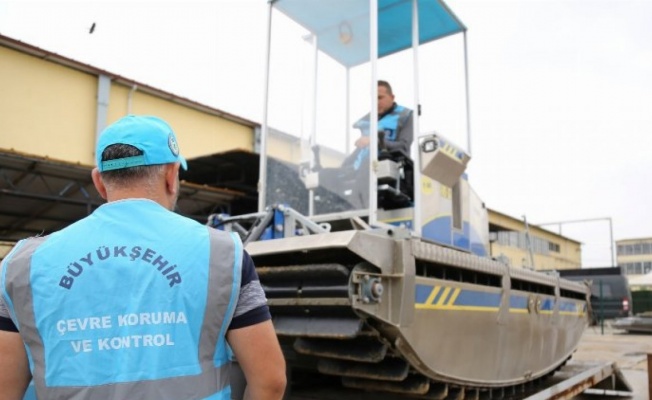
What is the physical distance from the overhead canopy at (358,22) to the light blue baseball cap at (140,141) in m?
3.29

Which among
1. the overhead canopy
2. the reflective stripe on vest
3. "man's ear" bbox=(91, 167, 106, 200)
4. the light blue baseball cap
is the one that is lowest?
the reflective stripe on vest

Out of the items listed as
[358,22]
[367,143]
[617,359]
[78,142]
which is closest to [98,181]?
[367,143]

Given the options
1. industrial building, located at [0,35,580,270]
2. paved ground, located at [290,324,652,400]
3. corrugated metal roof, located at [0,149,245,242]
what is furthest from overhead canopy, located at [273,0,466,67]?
corrugated metal roof, located at [0,149,245,242]

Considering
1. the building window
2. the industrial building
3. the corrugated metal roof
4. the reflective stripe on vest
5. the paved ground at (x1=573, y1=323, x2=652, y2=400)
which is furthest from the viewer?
the building window

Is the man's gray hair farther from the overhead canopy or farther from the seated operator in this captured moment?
the overhead canopy

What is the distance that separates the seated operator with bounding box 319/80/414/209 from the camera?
4129 millimetres

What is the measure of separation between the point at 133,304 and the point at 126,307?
16 mm

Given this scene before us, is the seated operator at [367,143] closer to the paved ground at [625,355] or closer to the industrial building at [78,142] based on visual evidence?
the industrial building at [78,142]

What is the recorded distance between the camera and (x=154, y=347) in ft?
4.29

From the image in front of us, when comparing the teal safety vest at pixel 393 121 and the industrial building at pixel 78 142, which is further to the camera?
the industrial building at pixel 78 142

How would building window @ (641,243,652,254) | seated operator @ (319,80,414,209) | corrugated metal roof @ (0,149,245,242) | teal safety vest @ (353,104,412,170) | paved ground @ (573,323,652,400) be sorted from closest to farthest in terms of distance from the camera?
seated operator @ (319,80,414,209) < teal safety vest @ (353,104,412,170) < paved ground @ (573,323,652,400) < corrugated metal roof @ (0,149,245,242) < building window @ (641,243,652,254)

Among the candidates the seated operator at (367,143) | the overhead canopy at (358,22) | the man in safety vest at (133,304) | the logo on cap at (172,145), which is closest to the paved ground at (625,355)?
the seated operator at (367,143)

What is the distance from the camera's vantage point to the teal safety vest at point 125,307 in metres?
1.29

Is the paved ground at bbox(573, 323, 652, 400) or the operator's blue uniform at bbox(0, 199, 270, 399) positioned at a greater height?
the operator's blue uniform at bbox(0, 199, 270, 399)
